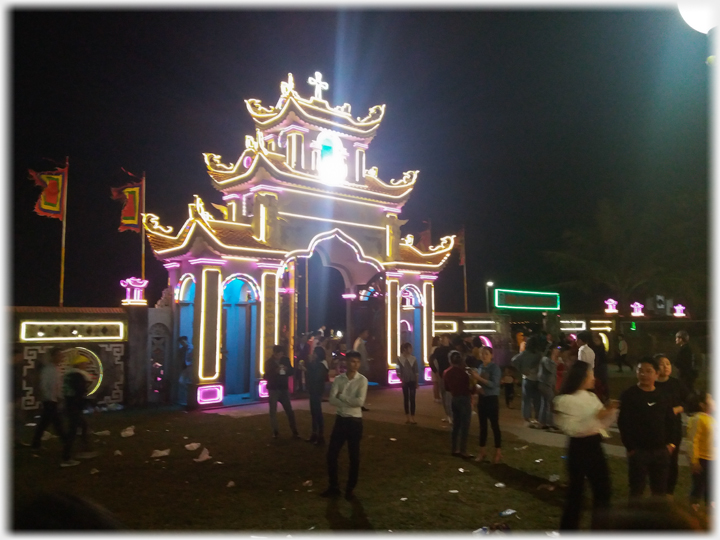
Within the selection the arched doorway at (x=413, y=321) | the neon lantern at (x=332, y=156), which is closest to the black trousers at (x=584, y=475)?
the neon lantern at (x=332, y=156)

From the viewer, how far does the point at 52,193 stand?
13828mm

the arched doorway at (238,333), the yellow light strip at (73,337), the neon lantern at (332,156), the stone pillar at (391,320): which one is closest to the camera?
the yellow light strip at (73,337)

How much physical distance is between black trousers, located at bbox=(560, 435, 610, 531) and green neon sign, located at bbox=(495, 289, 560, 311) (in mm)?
16022

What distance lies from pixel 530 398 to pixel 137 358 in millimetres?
9157

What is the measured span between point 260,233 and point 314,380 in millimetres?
5983

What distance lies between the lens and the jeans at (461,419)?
8250 millimetres

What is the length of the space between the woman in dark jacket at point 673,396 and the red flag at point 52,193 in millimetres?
13795

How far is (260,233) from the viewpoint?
14367 millimetres

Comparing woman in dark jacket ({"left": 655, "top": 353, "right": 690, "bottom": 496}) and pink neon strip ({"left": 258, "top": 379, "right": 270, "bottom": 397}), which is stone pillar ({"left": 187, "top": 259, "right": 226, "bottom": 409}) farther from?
woman in dark jacket ({"left": 655, "top": 353, "right": 690, "bottom": 496})

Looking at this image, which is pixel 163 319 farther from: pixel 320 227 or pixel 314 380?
pixel 314 380

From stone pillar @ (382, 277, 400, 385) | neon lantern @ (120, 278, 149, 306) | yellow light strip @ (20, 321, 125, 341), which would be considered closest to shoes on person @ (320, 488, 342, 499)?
yellow light strip @ (20, 321, 125, 341)

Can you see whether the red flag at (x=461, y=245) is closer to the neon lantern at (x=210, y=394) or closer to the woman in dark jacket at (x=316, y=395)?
the neon lantern at (x=210, y=394)

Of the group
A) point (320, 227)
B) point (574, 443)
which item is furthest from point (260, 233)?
point (574, 443)

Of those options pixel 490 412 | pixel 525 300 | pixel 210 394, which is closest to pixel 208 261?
pixel 210 394
